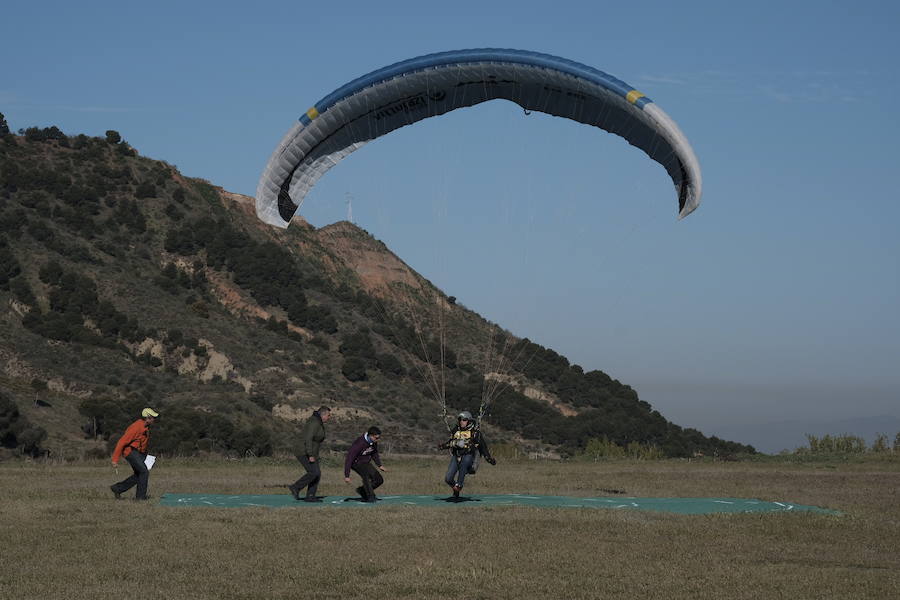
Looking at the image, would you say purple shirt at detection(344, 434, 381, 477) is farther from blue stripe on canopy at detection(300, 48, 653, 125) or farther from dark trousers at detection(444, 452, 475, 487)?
blue stripe on canopy at detection(300, 48, 653, 125)

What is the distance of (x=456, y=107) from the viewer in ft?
80.3

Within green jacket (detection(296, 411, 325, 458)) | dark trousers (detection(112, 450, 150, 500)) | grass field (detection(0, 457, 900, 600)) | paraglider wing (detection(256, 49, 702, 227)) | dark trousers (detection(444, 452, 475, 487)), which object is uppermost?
paraglider wing (detection(256, 49, 702, 227))

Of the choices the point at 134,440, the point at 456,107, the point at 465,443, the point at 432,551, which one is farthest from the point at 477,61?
the point at 432,551

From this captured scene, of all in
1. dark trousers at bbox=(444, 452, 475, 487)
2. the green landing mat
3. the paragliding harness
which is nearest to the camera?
the green landing mat

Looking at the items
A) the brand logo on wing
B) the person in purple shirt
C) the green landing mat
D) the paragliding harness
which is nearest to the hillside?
the brand logo on wing

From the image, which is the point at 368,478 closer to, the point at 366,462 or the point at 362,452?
the point at 366,462

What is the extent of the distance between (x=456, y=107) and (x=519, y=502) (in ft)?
28.2

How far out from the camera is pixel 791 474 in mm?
30625

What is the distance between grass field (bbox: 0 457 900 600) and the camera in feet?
39.7

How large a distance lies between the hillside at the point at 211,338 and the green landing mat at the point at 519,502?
77.6 feet

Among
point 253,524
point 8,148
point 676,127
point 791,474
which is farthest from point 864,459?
point 8,148

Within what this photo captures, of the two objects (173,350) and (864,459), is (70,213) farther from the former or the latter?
(864,459)

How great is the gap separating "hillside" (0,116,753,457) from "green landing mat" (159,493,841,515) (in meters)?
23.7

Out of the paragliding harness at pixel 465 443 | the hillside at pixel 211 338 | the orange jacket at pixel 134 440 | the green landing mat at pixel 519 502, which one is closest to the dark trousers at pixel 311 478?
the green landing mat at pixel 519 502
